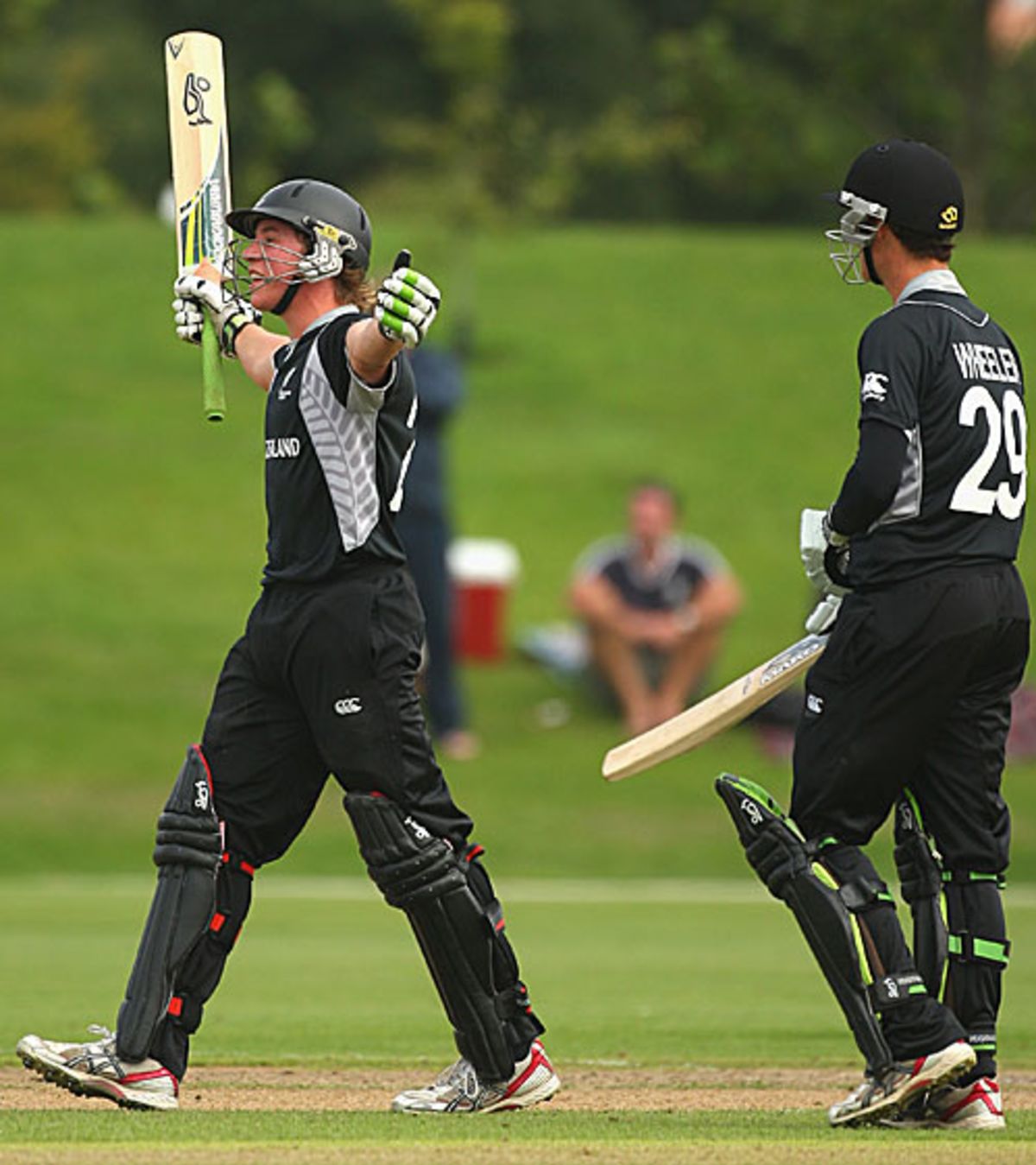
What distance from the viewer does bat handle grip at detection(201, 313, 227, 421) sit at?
619 cm

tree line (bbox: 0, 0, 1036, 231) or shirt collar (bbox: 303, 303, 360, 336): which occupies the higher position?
tree line (bbox: 0, 0, 1036, 231)

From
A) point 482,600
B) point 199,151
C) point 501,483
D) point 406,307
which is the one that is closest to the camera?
point 406,307

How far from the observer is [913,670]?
5.72 metres

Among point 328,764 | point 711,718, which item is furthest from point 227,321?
point 711,718

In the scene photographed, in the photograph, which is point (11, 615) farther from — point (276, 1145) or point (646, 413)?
point (276, 1145)

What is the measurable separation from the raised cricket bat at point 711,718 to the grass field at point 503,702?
2.80ft

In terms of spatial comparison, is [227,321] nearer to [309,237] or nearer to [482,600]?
[309,237]

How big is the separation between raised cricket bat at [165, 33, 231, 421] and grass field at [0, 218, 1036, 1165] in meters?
2.17

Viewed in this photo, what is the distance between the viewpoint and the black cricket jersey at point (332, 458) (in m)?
5.80

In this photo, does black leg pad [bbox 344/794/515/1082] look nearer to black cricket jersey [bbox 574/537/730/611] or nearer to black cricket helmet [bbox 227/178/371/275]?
black cricket helmet [bbox 227/178/371/275]

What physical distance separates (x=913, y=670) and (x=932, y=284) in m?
0.91

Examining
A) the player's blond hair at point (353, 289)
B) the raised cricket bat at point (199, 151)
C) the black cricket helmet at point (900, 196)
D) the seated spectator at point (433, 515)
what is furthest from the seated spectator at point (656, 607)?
the black cricket helmet at point (900, 196)

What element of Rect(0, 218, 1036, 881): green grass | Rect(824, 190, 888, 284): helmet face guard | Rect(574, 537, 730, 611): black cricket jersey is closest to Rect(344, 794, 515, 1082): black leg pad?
Rect(824, 190, 888, 284): helmet face guard

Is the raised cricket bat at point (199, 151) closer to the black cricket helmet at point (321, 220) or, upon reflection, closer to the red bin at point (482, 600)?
the black cricket helmet at point (321, 220)
